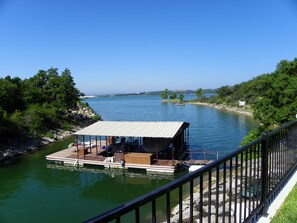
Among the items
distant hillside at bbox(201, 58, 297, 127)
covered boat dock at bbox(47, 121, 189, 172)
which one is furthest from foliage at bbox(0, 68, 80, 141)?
distant hillside at bbox(201, 58, 297, 127)

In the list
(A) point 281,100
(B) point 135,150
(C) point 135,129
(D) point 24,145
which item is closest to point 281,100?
(A) point 281,100

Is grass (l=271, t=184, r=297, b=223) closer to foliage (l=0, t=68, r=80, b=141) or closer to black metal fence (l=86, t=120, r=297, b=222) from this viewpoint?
black metal fence (l=86, t=120, r=297, b=222)

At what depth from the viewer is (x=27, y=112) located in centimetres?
3120

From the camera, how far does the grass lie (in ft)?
10.7

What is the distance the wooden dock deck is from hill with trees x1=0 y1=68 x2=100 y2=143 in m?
7.29

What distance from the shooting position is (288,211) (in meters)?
3.48

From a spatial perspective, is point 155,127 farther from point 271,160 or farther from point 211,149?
point 271,160

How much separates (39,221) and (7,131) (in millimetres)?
16937

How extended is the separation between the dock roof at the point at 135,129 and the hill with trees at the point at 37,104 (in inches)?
385

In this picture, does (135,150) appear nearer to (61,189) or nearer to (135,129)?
(135,129)

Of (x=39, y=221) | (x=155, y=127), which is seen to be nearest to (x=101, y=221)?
(x=39, y=221)

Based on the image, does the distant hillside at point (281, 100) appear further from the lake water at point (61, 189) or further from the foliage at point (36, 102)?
A: the foliage at point (36, 102)

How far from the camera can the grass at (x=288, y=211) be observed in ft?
10.7

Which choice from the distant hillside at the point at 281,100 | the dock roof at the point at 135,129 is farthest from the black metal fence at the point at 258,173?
the distant hillside at the point at 281,100
